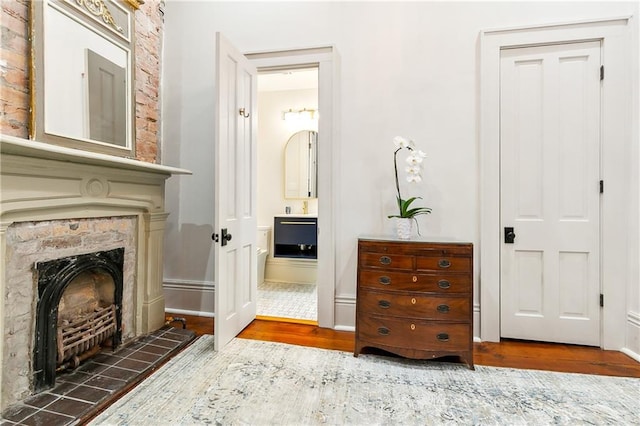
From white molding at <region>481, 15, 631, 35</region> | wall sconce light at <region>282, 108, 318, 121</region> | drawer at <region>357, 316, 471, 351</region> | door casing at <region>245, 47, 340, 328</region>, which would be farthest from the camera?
wall sconce light at <region>282, 108, 318, 121</region>

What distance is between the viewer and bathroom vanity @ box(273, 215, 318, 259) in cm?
409

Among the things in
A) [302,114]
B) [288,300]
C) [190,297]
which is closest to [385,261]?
[288,300]

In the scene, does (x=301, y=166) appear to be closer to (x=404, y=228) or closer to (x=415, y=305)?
(x=404, y=228)

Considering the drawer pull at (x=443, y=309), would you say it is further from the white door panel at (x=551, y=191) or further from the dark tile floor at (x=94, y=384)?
the dark tile floor at (x=94, y=384)

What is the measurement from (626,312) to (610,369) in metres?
0.54

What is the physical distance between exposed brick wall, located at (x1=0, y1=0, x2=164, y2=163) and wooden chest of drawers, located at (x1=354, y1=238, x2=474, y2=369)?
7.46ft

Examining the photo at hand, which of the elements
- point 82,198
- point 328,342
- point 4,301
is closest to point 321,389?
point 328,342

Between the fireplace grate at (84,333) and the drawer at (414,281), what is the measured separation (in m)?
1.86

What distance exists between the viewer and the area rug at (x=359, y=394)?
1.53 meters

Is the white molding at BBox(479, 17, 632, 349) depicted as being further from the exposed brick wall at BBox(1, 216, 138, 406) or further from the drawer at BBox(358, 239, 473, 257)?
the exposed brick wall at BBox(1, 216, 138, 406)

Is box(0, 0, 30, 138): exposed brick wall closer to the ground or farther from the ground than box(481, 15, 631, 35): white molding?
closer to the ground

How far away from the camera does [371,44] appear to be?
2.61 m

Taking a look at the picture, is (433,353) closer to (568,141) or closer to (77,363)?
(568,141)

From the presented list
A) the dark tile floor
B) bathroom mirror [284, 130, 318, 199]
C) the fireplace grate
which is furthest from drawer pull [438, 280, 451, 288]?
bathroom mirror [284, 130, 318, 199]
